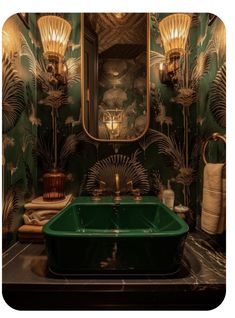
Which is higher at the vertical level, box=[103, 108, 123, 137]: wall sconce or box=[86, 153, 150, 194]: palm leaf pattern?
box=[103, 108, 123, 137]: wall sconce

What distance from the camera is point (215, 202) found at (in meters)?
0.88

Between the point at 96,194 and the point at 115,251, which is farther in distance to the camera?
the point at 96,194

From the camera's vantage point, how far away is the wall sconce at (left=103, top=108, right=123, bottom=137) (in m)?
1.21

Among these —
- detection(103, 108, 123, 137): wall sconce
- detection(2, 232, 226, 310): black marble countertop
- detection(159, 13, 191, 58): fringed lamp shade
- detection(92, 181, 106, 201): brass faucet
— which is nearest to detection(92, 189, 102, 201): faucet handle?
detection(92, 181, 106, 201): brass faucet

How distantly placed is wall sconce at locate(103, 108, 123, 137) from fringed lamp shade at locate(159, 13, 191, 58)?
439 millimetres

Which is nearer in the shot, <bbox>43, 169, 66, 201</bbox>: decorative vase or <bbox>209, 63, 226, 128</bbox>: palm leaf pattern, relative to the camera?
<bbox>209, 63, 226, 128</bbox>: palm leaf pattern

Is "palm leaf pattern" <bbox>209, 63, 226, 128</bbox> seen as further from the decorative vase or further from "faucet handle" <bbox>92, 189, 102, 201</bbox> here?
the decorative vase

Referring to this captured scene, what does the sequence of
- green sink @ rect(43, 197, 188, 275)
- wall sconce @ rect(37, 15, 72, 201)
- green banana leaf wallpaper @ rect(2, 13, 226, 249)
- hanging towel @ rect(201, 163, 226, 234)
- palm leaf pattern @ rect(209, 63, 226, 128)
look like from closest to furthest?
green sink @ rect(43, 197, 188, 275) → hanging towel @ rect(201, 163, 226, 234) → palm leaf pattern @ rect(209, 63, 226, 128) → wall sconce @ rect(37, 15, 72, 201) → green banana leaf wallpaper @ rect(2, 13, 226, 249)

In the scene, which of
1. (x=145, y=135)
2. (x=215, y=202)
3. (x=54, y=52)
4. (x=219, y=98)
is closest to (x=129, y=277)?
(x=215, y=202)

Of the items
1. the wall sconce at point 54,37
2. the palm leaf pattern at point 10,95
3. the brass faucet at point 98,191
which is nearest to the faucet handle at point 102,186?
the brass faucet at point 98,191

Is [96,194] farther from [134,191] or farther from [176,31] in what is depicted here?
[176,31]

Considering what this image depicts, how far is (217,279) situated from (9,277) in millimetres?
769

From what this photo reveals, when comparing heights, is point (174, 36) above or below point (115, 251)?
above

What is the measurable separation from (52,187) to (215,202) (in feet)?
2.72
